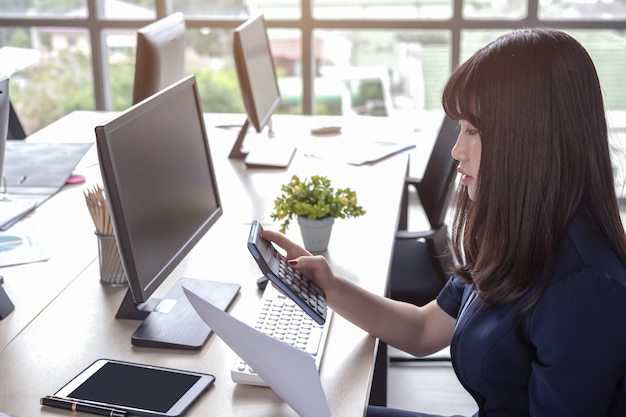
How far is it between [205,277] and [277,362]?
2.16 ft

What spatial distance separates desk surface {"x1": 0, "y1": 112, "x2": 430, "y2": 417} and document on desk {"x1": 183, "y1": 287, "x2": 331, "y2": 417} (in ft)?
0.22

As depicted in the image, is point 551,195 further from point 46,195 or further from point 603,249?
point 46,195

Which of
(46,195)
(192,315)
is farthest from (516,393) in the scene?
(46,195)

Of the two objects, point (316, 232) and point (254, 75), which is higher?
point (254, 75)

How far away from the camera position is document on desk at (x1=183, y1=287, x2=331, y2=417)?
121cm

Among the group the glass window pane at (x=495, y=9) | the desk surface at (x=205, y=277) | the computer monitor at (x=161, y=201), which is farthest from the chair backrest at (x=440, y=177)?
the glass window pane at (x=495, y=9)

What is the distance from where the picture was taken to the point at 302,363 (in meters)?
1.20

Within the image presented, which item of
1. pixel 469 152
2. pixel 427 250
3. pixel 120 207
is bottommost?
pixel 427 250

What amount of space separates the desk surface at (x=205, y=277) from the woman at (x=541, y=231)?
269 millimetres

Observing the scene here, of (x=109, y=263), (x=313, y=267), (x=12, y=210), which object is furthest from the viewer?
(x=12, y=210)

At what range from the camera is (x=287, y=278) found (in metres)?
1.51

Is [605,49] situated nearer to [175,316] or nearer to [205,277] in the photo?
[205,277]

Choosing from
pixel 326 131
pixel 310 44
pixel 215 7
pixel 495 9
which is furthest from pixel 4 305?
pixel 495 9

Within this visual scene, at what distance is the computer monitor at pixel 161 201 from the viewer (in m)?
1.44
